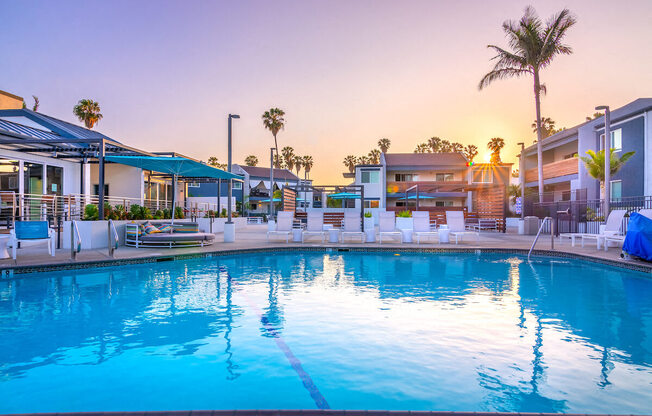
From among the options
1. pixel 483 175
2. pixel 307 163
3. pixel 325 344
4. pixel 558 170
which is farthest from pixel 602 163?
pixel 307 163

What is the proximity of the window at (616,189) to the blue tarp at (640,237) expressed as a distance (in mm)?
13452

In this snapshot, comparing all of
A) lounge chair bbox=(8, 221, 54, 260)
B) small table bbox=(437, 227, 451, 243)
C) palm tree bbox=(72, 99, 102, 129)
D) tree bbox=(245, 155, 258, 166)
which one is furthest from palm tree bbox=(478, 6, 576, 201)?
tree bbox=(245, 155, 258, 166)

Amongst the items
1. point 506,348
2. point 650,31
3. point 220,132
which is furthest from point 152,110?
point 650,31

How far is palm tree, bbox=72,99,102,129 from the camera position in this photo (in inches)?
1264

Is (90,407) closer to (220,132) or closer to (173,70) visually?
(173,70)

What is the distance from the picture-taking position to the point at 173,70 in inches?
725

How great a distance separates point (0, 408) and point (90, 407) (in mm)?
652

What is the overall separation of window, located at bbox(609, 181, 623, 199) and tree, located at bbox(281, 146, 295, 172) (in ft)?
182

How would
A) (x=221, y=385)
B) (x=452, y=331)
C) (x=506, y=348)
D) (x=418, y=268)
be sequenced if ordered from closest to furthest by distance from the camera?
1. (x=221, y=385)
2. (x=506, y=348)
3. (x=452, y=331)
4. (x=418, y=268)

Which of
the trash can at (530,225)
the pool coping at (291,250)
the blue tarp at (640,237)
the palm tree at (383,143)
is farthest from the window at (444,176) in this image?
the blue tarp at (640,237)

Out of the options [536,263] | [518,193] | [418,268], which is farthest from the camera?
[518,193]

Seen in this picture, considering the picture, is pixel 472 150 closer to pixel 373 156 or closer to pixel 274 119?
pixel 373 156

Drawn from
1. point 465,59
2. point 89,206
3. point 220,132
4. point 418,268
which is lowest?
point 418,268

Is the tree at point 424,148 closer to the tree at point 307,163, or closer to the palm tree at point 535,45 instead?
the tree at point 307,163
